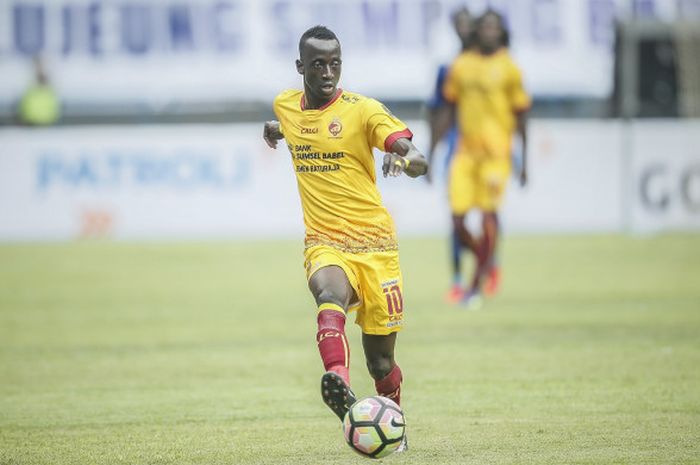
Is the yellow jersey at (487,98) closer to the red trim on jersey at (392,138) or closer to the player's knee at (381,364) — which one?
the player's knee at (381,364)

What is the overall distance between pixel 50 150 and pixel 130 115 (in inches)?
88.3

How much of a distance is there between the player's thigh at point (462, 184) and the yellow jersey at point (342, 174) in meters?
7.77

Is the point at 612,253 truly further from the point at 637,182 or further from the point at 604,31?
the point at 604,31

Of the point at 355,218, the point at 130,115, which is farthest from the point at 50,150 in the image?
the point at 355,218

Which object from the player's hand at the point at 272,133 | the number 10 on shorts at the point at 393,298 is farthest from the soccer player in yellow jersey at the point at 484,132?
the number 10 on shorts at the point at 393,298

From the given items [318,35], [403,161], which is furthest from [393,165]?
[318,35]

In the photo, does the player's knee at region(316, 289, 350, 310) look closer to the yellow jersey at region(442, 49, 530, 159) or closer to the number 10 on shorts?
the number 10 on shorts

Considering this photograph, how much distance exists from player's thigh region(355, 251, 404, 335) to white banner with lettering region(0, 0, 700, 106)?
1808 cm

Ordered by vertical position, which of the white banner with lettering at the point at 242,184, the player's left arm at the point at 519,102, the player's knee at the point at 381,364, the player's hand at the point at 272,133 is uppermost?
the player's hand at the point at 272,133

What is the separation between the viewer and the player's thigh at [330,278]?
7.66 meters

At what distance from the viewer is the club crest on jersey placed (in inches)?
313

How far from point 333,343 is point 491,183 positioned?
865 cm

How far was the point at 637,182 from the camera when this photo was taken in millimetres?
24344

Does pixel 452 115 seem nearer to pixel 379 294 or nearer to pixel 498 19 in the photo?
pixel 498 19
